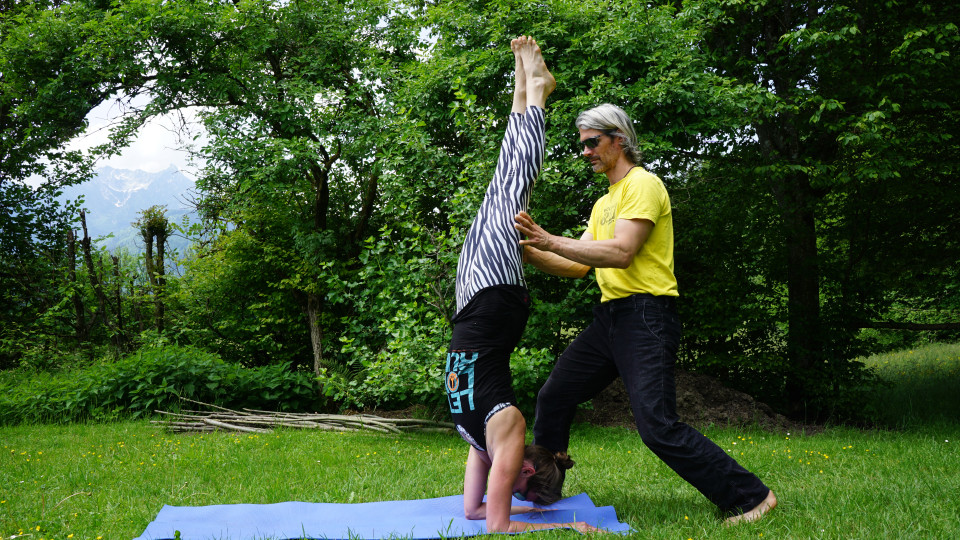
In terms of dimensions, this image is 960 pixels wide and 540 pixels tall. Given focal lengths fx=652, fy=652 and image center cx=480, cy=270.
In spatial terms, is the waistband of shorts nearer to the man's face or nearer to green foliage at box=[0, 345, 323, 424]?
the man's face

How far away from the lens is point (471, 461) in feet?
10.6

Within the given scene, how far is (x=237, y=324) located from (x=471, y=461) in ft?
23.9

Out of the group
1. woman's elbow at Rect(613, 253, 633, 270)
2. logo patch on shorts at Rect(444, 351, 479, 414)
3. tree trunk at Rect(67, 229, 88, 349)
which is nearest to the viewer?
woman's elbow at Rect(613, 253, 633, 270)

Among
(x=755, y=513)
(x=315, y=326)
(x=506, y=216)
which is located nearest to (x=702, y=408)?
(x=755, y=513)

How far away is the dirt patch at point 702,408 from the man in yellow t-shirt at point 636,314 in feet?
13.7

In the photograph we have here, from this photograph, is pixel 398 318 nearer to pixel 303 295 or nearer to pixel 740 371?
pixel 303 295

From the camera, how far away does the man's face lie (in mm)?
3123

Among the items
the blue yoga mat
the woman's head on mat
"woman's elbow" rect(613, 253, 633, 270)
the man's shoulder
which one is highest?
the man's shoulder

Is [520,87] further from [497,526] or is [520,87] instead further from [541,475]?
[497,526]

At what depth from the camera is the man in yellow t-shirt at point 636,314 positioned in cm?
287

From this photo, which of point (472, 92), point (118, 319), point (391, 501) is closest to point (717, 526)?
point (391, 501)

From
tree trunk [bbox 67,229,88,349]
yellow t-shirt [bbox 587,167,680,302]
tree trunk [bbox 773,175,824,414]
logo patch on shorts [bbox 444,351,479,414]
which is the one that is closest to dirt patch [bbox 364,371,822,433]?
tree trunk [bbox 773,175,824,414]

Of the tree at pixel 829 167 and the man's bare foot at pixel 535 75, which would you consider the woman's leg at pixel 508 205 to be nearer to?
the man's bare foot at pixel 535 75

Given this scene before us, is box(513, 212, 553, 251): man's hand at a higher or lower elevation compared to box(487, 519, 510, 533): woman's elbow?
higher
